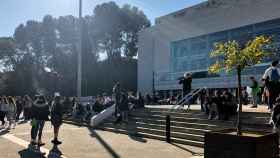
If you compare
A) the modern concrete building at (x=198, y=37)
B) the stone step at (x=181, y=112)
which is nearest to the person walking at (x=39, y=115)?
the stone step at (x=181, y=112)

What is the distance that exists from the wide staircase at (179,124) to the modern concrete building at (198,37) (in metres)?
16.2

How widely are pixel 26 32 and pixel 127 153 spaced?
5177cm

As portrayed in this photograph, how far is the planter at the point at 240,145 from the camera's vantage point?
6758 millimetres

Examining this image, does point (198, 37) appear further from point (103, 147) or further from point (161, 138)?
point (103, 147)

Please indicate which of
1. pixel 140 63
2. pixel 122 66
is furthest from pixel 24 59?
pixel 140 63

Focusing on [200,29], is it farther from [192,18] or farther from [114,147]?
[114,147]

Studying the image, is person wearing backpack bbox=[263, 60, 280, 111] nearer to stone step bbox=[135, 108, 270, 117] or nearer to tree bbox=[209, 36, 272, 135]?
stone step bbox=[135, 108, 270, 117]

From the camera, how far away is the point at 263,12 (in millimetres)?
32250

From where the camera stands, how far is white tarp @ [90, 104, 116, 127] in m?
18.6

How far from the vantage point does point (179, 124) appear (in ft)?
48.3

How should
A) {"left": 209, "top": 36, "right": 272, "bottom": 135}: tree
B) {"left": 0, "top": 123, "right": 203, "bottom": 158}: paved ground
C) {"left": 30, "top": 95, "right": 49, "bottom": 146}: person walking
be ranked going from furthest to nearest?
{"left": 30, "top": 95, "right": 49, "bottom": 146}: person walking
{"left": 0, "top": 123, "right": 203, "bottom": 158}: paved ground
{"left": 209, "top": 36, "right": 272, "bottom": 135}: tree

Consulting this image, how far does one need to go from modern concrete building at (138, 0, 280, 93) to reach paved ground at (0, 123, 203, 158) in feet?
64.8

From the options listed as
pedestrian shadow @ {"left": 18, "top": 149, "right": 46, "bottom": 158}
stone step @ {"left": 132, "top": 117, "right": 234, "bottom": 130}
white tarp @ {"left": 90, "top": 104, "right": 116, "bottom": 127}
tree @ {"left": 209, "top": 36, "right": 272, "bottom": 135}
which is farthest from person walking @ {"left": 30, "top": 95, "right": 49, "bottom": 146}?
tree @ {"left": 209, "top": 36, "right": 272, "bottom": 135}

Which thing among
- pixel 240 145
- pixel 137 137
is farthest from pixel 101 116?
pixel 240 145
